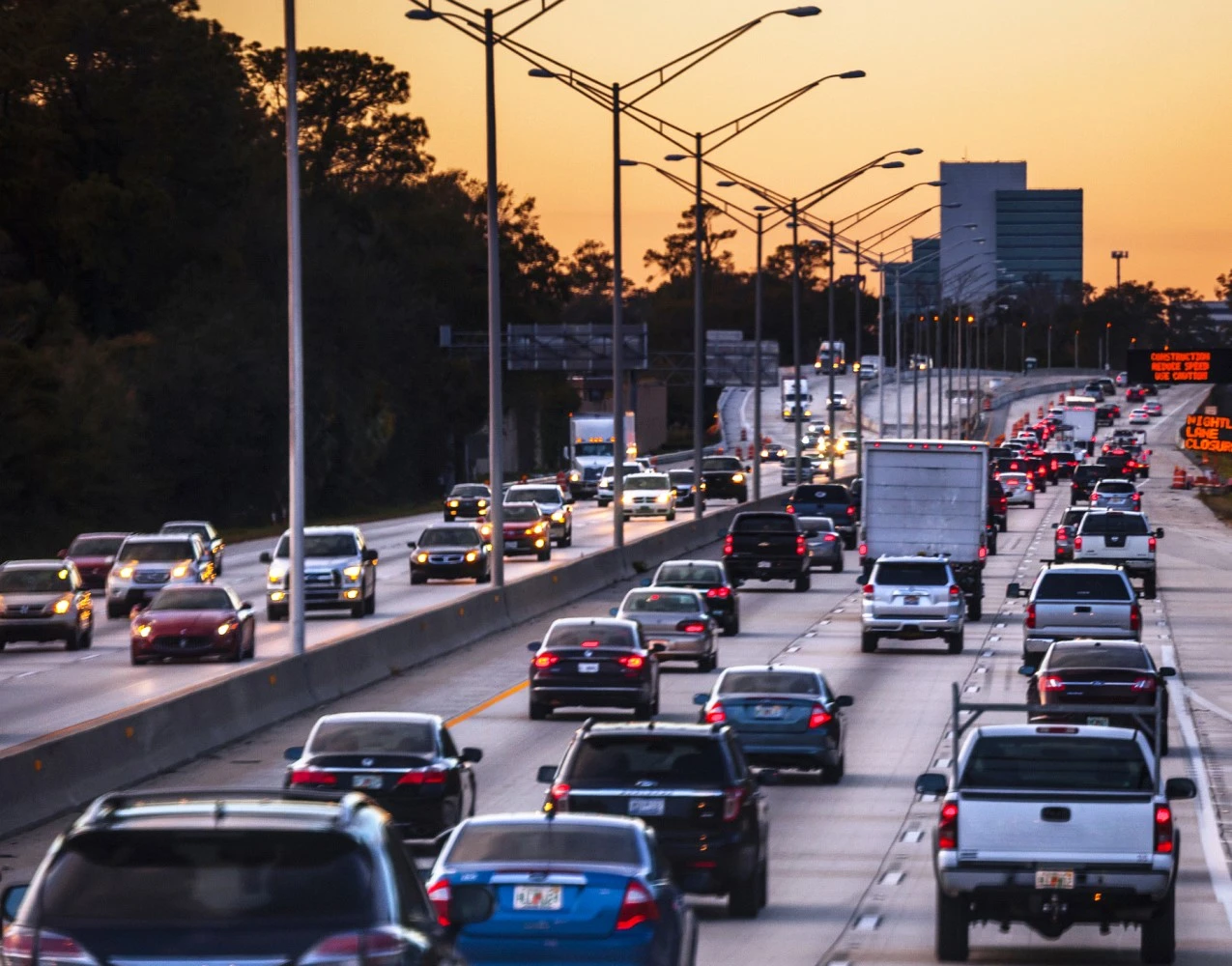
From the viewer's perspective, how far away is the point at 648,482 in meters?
83.6

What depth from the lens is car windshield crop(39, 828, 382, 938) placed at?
8305mm

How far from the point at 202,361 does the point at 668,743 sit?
79.3 metres

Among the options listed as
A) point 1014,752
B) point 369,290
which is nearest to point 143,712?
point 1014,752

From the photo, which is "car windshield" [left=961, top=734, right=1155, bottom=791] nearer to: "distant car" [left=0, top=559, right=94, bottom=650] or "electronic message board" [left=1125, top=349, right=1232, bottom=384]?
"distant car" [left=0, top=559, right=94, bottom=650]

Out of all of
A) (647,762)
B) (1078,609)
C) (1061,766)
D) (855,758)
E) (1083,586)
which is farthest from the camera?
(1083,586)

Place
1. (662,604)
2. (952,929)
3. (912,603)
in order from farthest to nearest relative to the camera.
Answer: (912,603) → (662,604) → (952,929)

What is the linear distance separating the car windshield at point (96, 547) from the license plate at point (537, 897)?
143 ft

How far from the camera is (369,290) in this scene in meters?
117

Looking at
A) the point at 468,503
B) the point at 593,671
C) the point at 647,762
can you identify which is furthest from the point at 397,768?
the point at 468,503

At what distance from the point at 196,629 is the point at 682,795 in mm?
→ 21358

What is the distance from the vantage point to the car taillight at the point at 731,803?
55.8ft

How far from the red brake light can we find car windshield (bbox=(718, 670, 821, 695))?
32cm

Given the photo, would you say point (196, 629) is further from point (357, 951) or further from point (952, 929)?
point (357, 951)

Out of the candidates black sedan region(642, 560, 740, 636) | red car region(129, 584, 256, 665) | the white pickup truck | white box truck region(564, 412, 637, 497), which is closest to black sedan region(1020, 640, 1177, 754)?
the white pickup truck
